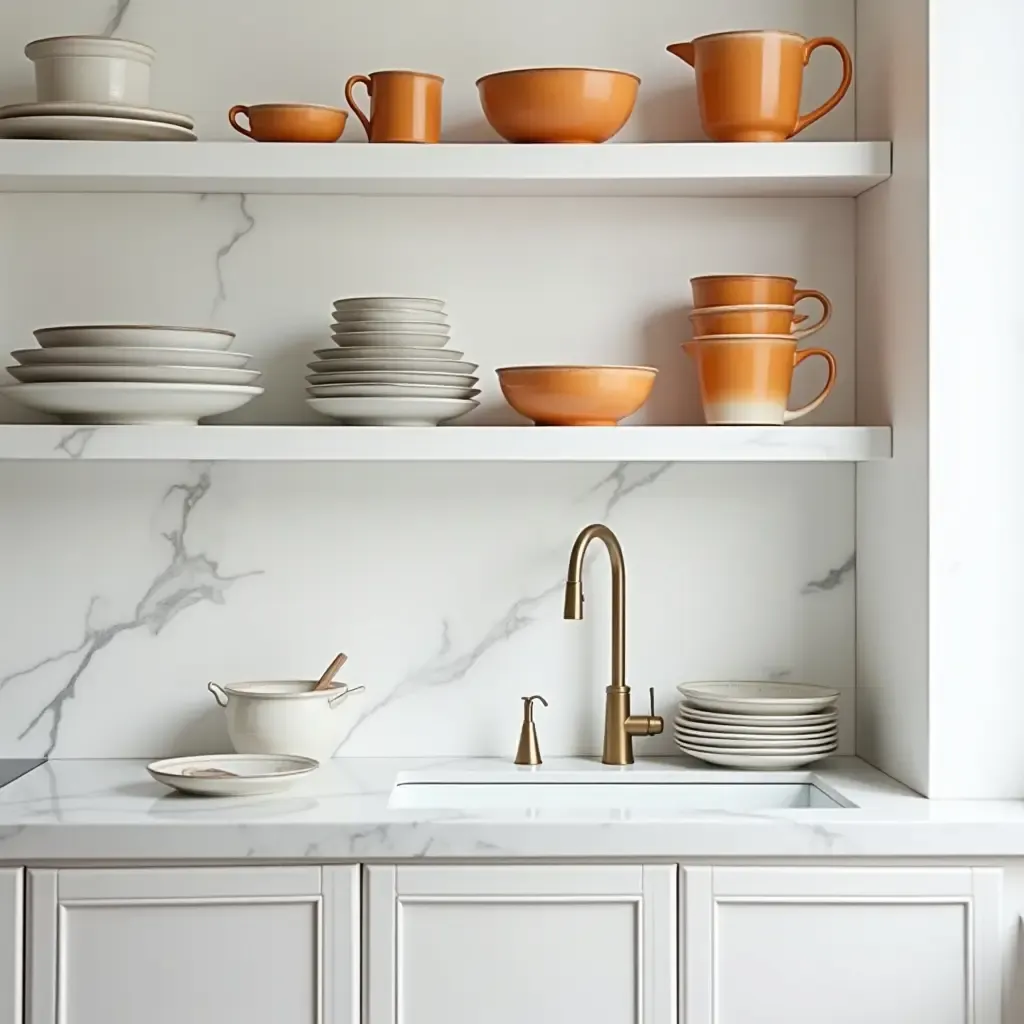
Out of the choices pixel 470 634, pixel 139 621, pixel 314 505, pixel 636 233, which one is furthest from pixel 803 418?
pixel 139 621

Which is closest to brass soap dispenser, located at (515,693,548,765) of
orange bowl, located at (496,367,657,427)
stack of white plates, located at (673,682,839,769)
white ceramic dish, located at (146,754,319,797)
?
stack of white plates, located at (673,682,839,769)

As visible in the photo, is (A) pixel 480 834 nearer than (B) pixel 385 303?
Yes

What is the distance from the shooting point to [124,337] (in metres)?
2.12

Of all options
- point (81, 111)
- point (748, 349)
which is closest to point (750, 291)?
point (748, 349)

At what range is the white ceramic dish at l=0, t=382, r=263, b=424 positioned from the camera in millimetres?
2111

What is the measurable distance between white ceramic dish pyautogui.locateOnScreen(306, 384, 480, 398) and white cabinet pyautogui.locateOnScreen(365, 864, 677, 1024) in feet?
2.18

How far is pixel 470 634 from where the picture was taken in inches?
95.3

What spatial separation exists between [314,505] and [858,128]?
105 cm

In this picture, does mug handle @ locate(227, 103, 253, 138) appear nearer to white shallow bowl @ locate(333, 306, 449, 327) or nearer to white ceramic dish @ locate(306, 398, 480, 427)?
white shallow bowl @ locate(333, 306, 449, 327)

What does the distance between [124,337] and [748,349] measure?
2.91 ft

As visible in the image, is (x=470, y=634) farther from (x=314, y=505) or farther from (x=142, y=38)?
(x=142, y=38)

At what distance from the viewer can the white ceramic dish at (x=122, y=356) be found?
6.94 feet

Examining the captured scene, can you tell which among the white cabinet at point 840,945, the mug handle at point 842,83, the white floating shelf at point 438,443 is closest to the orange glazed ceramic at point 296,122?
the white floating shelf at point 438,443

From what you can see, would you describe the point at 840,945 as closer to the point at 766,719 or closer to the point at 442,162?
the point at 766,719
